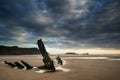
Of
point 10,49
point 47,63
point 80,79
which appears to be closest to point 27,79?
point 80,79

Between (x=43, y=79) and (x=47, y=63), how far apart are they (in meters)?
4.09

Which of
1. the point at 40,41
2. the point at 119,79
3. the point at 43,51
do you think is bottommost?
the point at 119,79

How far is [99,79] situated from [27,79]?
4651 millimetres

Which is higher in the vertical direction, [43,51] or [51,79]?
[43,51]

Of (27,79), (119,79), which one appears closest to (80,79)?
(119,79)

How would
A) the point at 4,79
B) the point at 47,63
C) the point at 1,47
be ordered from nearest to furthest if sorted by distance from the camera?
the point at 4,79, the point at 47,63, the point at 1,47

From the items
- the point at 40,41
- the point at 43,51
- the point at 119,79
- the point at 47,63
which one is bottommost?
the point at 119,79

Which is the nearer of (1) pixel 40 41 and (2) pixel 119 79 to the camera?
(2) pixel 119 79

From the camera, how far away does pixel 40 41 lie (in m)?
13.3

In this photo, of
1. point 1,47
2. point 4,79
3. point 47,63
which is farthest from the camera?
point 1,47

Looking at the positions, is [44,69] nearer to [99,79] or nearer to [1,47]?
[99,79]

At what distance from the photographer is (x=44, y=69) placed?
13.1 metres

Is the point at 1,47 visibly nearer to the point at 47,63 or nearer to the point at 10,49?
the point at 10,49

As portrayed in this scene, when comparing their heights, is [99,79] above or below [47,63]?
below
